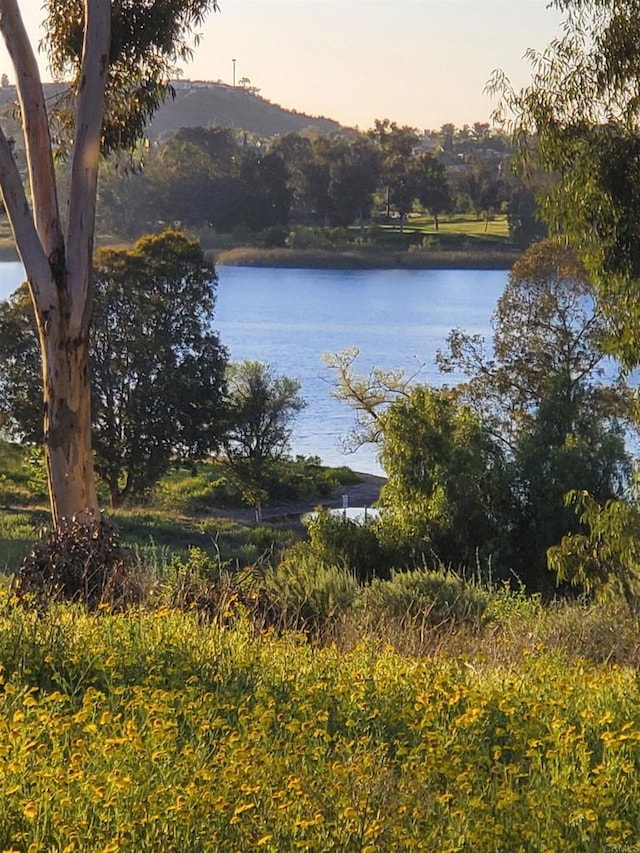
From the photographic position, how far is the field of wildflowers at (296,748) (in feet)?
10.1

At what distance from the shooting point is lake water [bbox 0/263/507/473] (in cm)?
3688

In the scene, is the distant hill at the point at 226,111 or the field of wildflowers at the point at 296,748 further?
the distant hill at the point at 226,111

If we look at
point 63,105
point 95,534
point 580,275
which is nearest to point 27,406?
point 580,275

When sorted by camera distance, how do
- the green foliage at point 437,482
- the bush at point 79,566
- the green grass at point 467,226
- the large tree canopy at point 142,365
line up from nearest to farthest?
1. the bush at point 79,566
2. the green foliage at point 437,482
3. the large tree canopy at point 142,365
4. the green grass at point 467,226

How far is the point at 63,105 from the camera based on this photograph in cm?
1076

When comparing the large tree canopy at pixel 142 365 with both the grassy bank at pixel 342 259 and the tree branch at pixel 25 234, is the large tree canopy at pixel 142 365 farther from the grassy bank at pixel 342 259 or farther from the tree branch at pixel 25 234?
the grassy bank at pixel 342 259

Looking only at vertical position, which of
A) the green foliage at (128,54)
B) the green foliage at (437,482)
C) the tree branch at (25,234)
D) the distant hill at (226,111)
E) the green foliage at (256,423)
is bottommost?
the green foliage at (256,423)

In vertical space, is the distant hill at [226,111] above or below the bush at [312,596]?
above

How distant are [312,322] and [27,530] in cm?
2823

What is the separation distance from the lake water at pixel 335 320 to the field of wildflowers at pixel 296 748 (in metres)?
27.9

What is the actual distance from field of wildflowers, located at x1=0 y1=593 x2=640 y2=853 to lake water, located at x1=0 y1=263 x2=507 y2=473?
27.9 m

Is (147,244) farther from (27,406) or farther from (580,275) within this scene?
(580,275)

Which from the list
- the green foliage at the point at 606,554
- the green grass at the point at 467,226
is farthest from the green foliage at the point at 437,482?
the green grass at the point at 467,226

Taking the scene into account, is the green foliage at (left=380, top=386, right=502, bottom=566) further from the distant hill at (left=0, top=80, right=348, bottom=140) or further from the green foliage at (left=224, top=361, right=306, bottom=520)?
the distant hill at (left=0, top=80, right=348, bottom=140)
